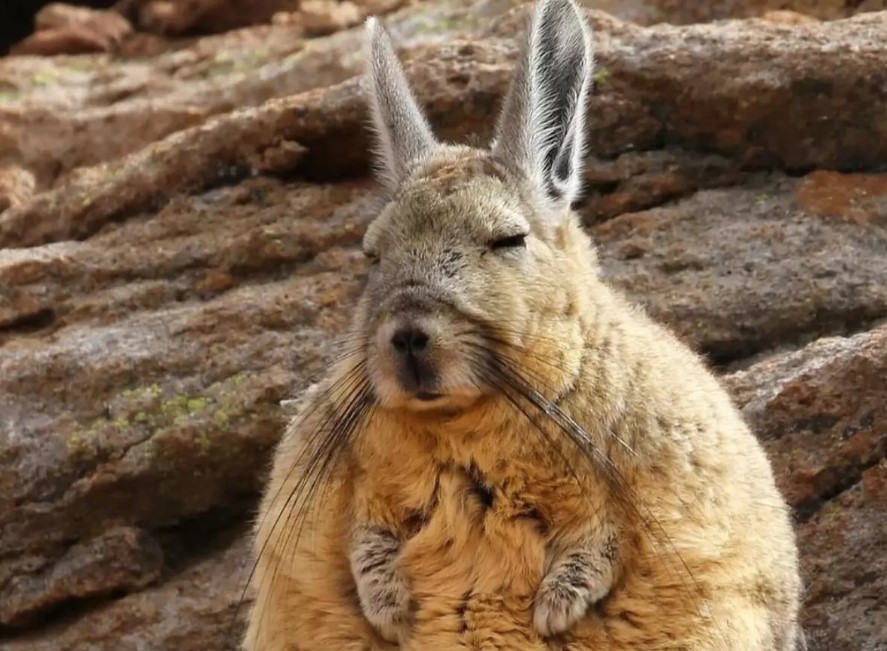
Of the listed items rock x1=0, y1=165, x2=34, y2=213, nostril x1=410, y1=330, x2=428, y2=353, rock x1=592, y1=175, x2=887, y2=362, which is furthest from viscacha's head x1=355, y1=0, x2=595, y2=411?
rock x1=0, y1=165, x2=34, y2=213

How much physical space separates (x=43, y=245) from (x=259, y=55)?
270 cm

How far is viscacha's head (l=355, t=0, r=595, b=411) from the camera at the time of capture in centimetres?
383

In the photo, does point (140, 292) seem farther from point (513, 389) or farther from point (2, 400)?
point (513, 389)

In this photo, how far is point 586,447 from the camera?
389 cm

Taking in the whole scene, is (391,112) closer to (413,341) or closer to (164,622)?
(413,341)

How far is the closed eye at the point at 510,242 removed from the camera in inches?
159

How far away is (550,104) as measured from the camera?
14.7ft

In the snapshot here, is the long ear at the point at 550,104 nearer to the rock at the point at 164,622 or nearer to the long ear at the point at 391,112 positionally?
the long ear at the point at 391,112

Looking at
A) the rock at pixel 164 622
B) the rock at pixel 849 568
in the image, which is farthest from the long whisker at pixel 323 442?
the rock at pixel 849 568

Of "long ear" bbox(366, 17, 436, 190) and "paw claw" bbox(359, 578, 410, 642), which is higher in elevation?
"long ear" bbox(366, 17, 436, 190)

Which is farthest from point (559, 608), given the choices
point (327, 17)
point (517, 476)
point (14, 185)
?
point (327, 17)

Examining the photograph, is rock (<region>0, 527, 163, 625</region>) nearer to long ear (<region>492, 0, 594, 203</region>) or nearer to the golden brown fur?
the golden brown fur

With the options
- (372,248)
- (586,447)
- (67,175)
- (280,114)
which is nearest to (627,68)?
(280,114)

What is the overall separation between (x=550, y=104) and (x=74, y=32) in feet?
21.5
